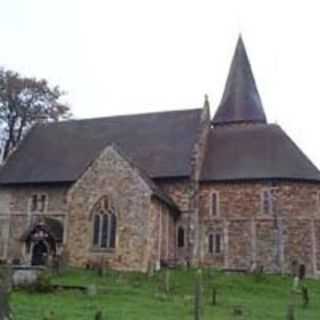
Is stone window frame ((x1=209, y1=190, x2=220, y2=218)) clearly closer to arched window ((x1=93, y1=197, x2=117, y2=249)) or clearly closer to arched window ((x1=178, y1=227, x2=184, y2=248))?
arched window ((x1=178, y1=227, x2=184, y2=248))

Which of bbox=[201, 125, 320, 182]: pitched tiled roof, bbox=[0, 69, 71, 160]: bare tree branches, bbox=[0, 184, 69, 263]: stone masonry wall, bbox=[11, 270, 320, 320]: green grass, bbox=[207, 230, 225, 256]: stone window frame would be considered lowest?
bbox=[11, 270, 320, 320]: green grass

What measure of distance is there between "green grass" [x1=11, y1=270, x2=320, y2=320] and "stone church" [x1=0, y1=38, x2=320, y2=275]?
3.62 meters

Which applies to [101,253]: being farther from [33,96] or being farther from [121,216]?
[33,96]

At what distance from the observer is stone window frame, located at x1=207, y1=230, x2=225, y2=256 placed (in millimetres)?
37562

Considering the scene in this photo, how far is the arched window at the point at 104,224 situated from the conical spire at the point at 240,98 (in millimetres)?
17389

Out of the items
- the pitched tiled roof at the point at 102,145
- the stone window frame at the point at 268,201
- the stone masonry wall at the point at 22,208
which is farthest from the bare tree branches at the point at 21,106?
the stone window frame at the point at 268,201

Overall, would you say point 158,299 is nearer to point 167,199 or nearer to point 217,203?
point 167,199

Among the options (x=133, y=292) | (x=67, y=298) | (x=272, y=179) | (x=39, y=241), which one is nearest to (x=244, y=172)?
(x=272, y=179)

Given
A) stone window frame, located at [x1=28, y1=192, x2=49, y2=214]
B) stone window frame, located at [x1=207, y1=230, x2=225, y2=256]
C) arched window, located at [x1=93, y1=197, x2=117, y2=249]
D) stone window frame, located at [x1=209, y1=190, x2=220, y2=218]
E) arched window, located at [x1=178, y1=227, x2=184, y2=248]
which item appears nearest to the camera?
arched window, located at [x1=93, y1=197, x2=117, y2=249]

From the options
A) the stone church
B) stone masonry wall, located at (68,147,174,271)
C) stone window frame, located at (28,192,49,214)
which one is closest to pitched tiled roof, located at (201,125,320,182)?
the stone church

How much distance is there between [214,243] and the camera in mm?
37906

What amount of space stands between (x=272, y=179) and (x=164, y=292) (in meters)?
14.5

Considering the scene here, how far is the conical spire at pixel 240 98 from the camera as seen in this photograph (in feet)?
162

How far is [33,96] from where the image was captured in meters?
51.6
